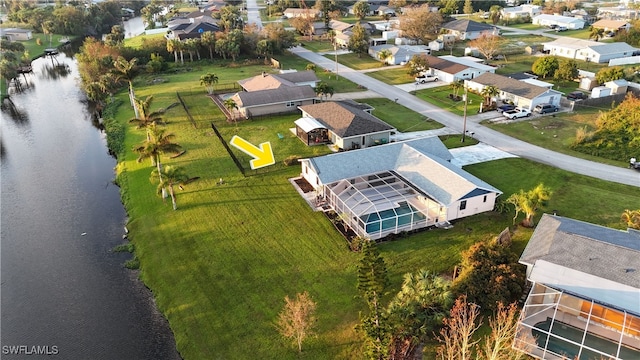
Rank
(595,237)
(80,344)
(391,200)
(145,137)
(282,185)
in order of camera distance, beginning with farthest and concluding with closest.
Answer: (145,137) < (282,185) < (391,200) < (595,237) < (80,344)

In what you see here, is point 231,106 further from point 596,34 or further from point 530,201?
point 596,34

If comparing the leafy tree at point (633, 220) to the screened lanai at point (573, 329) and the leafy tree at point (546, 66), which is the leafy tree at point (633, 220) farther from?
the leafy tree at point (546, 66)

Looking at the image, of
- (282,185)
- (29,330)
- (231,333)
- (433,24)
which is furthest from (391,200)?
(433,24)

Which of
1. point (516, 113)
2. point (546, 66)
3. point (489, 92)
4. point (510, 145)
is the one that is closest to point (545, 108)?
point (516, 113)

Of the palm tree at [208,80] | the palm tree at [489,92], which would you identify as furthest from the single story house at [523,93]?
the palm tree at [208,80]

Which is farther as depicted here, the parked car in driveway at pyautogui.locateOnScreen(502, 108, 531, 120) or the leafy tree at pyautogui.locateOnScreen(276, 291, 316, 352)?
the parked car in driveway at pyautogui.locateOnScreen(502, 108, 531, 120)

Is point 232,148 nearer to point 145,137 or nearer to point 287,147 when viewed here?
point 287,147

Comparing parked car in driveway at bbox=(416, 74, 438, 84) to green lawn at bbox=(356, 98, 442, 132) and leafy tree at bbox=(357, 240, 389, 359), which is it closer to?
green lawn at bbox=(356, 98, 442, 132)

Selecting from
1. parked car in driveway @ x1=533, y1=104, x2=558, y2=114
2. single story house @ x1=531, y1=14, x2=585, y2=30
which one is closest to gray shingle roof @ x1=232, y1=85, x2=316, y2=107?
parked car in driveway @ x1=533, y1=104, x2=558, y2=114
